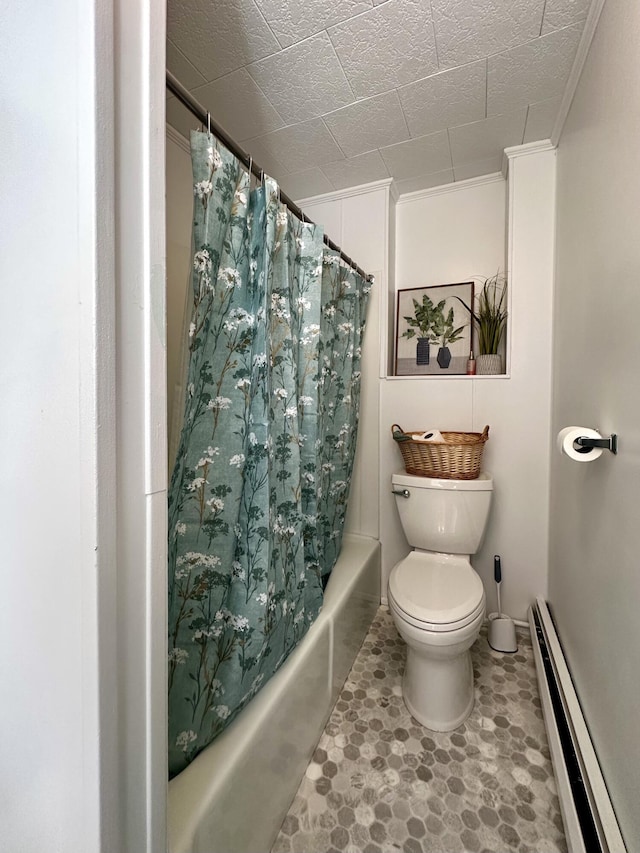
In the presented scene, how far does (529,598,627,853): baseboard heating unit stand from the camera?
0.78 m

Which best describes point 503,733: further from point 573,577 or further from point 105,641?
point 105,641

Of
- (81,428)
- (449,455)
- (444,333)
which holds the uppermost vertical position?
(444,333)

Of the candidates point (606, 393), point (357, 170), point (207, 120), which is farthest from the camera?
point (357, 170)

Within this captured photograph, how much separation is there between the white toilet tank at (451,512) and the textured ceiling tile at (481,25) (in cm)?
151

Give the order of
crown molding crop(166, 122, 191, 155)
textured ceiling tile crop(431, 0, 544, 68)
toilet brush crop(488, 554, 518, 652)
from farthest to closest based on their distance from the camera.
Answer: toilet brush crop(488, 554, 518, 652) → crown molding crop(166, 122, 191, 155) → textured ceiling tile crop(431, 0, 544, 68)

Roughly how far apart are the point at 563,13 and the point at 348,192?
105 cm

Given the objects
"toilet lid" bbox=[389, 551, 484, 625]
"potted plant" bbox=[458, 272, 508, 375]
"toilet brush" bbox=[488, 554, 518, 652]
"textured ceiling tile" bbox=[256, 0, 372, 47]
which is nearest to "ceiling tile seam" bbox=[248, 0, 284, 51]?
"textured ceiling tile" bbox=[256, 0, 372, 47]

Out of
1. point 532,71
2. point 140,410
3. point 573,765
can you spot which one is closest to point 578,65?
point 532,71

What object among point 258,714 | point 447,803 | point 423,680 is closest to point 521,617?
point 423,680

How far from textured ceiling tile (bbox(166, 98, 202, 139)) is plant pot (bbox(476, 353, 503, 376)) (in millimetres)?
1562

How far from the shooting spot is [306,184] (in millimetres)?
1915

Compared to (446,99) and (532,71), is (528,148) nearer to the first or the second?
(532,71)

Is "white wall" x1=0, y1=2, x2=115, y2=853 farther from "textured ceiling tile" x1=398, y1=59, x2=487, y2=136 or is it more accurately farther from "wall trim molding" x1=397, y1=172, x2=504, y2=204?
"wall trim molding" x1=397, y1=172, x2=504, y2=204

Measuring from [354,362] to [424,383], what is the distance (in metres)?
0.41
